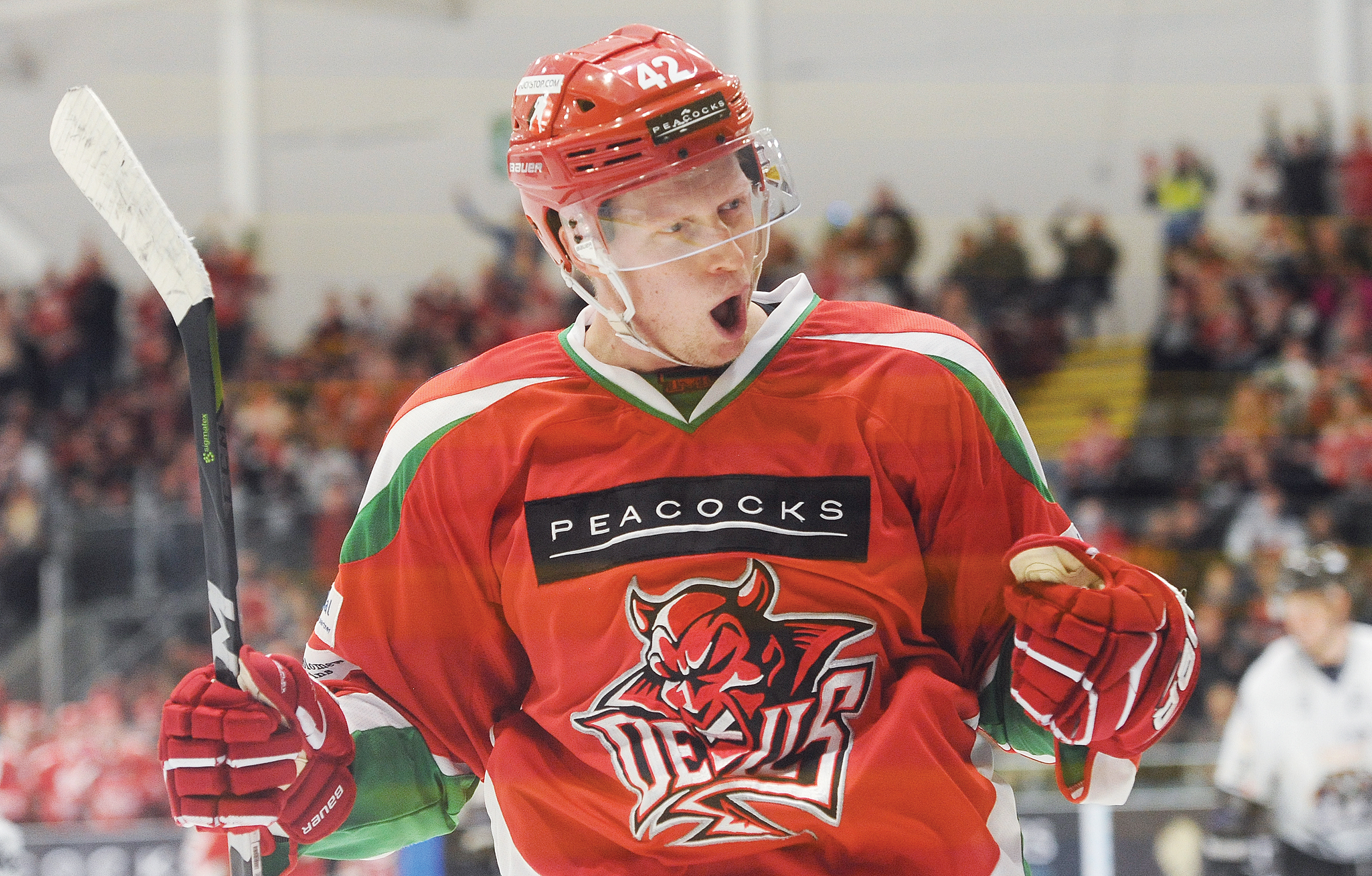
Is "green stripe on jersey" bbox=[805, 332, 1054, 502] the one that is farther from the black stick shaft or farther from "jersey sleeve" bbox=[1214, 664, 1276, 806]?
"jersey sleeve" bbox=[1214, 664, 1276, 806]

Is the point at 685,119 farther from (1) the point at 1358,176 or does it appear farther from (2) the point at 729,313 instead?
(1) the point at 1358,176

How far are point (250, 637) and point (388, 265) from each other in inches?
152

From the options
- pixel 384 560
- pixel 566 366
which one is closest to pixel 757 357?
pixel 566 366

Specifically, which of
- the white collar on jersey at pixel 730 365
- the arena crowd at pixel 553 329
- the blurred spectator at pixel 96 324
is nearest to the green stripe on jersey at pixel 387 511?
the white collar on jersey at pixel 730 365

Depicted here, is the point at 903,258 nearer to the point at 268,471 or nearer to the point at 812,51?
the point at 812,51

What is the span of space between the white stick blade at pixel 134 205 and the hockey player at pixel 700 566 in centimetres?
31

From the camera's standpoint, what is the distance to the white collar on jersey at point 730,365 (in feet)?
5.07

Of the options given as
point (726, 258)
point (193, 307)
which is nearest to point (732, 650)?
point (726, 258)

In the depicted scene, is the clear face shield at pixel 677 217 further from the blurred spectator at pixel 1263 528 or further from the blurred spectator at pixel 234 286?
the blurred spectator at pixel 234 286

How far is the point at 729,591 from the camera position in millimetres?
1496

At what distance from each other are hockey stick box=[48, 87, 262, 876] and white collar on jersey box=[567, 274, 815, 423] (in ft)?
1.31

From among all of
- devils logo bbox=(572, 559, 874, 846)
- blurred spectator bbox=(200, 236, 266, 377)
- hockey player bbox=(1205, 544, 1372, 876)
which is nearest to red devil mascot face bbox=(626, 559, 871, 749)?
devils logo bbox=(572, 559, 874, 846)

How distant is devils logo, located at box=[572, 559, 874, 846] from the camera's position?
148 cm

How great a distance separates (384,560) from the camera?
1.64m
